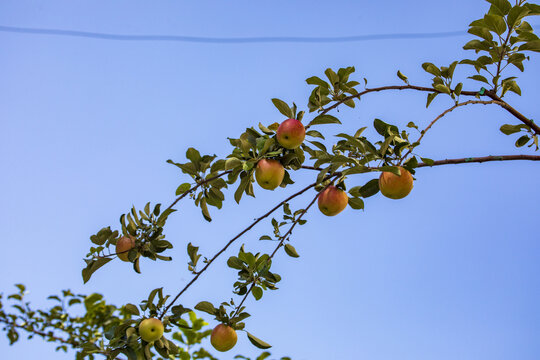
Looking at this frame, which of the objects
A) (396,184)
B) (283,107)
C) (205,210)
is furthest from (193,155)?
(396,184)

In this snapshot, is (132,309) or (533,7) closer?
(533,7)

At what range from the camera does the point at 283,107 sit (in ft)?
5.90

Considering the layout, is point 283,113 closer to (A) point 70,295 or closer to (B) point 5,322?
(A) point 70,295

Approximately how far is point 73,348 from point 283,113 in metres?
3.49

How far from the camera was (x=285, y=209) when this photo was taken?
206 cm

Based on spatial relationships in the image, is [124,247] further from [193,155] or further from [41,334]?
[41,334]

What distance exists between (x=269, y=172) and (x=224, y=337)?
2.59 feet

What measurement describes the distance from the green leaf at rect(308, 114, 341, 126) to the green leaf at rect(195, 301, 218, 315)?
0.85 metres

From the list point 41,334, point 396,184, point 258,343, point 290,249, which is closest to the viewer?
point 396,184

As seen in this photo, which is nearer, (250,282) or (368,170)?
(368,170)

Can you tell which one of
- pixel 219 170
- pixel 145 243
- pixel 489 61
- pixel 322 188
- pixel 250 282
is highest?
pixel 489 61

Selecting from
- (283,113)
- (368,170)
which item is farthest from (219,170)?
(368,170)

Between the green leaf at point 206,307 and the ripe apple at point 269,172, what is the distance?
0.61 meters

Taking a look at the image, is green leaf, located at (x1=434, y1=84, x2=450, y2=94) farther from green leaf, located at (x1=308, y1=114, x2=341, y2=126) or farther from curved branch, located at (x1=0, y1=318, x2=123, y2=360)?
curved branch, located at (x1=0, y1=318, x2=123, y2=360)
